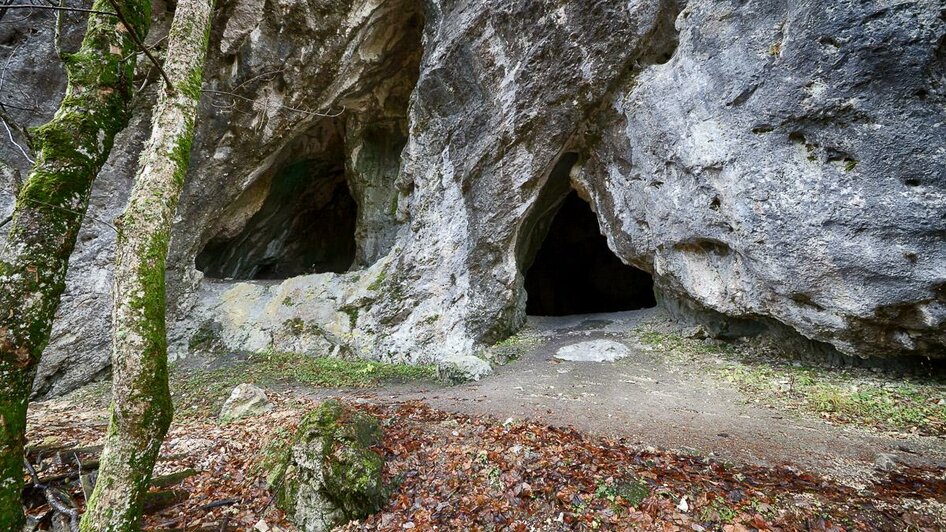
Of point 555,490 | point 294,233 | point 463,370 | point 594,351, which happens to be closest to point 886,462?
point 555,490

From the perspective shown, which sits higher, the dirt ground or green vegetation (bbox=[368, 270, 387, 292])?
green vegetation (bbox=[368, 270, 387, 292])

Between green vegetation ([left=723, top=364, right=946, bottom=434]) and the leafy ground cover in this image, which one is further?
green vegetation ([left=723, top=364, right=946, bottom=434])

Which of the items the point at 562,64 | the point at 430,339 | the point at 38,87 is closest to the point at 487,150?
the point at 562,64

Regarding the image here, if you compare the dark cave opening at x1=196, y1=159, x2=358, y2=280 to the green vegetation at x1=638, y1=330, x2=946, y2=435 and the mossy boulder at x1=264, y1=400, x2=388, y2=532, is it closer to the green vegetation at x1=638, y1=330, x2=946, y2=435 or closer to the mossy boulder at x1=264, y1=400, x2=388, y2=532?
the mossy boulder at x1=264, y1=400, x2=388, y2=532

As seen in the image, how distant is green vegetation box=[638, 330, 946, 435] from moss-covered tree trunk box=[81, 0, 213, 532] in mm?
7973

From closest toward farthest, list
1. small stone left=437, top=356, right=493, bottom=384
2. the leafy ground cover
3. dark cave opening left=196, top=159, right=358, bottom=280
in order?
the leafy ground cover
small stone left=437, top=356, right=493, bottom=384
dark cave opening left=196, top=159, right=358, bottom=280

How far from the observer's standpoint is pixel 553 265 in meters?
23.0

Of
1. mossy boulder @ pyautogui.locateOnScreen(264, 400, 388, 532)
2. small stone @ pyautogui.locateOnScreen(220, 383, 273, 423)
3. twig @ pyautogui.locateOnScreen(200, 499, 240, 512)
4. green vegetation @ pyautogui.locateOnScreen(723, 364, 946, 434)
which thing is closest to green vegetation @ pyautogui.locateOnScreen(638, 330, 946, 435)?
green vegetation @ pyautogui.locateOnScreen(723, 364, 946, 434)

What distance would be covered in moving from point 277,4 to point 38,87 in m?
6.30

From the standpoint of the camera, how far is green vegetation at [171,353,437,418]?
7.89 m

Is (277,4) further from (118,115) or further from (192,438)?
(192,438)

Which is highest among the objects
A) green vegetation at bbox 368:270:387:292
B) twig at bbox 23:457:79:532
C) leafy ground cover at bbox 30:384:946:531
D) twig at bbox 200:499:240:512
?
green vegetation at bbox 368:270:387:292

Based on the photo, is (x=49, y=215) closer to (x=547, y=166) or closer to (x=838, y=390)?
(x=547, y=166)

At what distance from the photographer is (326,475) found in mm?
3898
